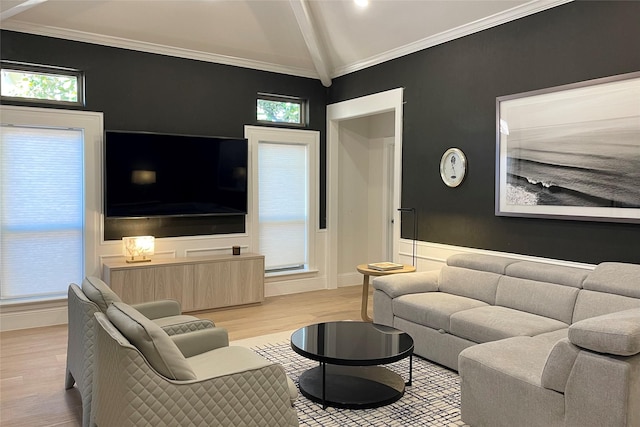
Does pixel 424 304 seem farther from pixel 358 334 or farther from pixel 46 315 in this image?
pixel 46 315

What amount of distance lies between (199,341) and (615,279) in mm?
2769

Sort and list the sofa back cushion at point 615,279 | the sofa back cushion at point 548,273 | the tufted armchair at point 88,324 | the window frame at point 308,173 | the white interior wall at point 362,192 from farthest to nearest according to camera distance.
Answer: the white interior wall at point 362,192 < the window frame at point 308,173 < the sofa back cushion at point 548,273 < the sofa back cushion at point 615,279 < the tufted armchair at point 88,324

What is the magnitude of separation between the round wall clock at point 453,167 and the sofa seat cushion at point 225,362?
2.93 m

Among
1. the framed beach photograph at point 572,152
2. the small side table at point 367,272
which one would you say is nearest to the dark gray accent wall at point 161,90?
the small side table at point 367,272

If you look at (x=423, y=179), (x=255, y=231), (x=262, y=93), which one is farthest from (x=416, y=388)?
(x=262, y=93)

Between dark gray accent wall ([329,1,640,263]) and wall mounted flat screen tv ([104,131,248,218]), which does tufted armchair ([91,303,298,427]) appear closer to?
dark gray accent wall ([329,1,640,263])

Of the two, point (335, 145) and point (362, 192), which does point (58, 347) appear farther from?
point (362, 192)

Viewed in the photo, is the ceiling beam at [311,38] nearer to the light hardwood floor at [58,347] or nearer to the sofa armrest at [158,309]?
the light hardwood floor at [58,347]

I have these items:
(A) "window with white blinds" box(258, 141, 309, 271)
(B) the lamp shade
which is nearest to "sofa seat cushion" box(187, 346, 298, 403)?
(B) the lamp shade

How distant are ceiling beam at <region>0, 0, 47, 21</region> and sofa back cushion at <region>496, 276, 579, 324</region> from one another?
462 cm

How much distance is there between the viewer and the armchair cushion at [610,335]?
87.3 inches

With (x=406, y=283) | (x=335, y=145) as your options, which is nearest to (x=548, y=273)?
(x=406, y=283)

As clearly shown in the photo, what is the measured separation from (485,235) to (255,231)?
2847 millimetres

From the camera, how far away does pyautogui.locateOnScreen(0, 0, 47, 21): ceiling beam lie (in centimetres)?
430
